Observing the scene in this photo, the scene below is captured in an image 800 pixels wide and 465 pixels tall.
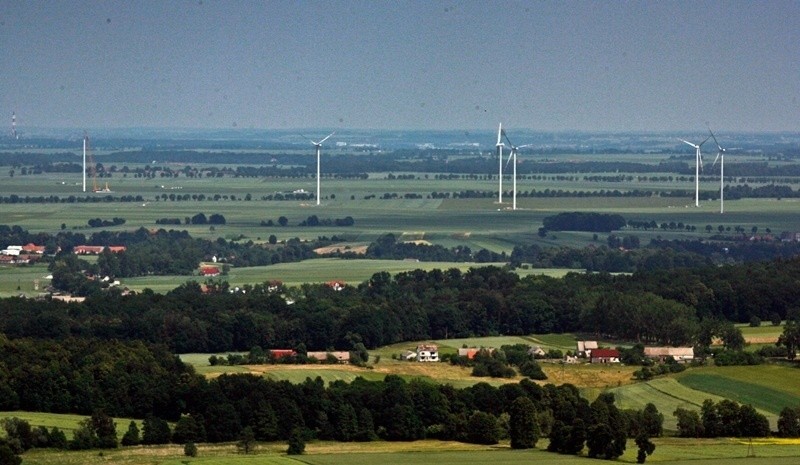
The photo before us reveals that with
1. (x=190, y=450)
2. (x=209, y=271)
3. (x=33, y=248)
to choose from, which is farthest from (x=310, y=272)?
(x=190, y=450)

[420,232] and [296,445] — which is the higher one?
[296,445]

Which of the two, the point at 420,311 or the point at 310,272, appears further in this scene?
the point at 310,272

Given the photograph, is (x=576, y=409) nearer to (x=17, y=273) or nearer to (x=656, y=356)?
(x=656, y=356)

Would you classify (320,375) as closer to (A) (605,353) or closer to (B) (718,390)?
(A) (605,353)

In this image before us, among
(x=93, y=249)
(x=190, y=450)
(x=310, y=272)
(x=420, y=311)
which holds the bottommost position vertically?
(x=93, y=249)

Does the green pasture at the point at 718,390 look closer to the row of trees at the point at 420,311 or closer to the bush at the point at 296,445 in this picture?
the row of trees at the point at 420,311

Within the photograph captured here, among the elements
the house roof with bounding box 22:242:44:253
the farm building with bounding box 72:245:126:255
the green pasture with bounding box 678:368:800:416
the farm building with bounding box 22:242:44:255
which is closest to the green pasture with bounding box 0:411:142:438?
the green pasture with bounding box 678:368:800:416

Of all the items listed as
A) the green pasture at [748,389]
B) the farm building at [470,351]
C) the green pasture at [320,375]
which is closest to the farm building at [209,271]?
the farm building at [470,351]
